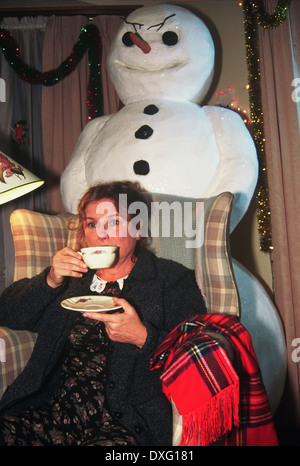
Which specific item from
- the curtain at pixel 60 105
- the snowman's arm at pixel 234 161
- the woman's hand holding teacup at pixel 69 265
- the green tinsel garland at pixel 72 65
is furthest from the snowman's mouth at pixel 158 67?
the woman's hand holding teacup at pixel 69 265

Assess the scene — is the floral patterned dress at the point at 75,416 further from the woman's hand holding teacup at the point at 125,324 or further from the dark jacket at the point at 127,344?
the woman's hand holding teacup at the point at 125,324

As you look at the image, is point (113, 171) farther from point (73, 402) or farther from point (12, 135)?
point (12, 135)

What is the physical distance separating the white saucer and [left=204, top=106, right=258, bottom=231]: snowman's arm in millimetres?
722

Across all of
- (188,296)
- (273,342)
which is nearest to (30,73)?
(188,296)

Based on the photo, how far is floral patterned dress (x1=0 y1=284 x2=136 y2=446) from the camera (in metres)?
1.06

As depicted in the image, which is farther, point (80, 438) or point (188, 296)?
point (188, 296)

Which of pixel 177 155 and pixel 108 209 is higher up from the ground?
pixel 177 155

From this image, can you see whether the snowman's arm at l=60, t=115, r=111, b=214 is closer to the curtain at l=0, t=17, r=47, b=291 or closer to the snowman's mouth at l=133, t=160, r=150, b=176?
the snowman's mouth at l=133, t=160, r=150, b=176

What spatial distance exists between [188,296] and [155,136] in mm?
764

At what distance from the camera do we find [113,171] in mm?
1740

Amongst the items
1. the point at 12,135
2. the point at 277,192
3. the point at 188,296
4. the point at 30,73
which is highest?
the point at 30,73

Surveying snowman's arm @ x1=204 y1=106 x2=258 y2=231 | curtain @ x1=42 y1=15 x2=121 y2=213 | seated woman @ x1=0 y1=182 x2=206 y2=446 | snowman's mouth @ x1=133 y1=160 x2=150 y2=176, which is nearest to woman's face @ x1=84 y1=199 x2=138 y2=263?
seated woman @ x1=0 y1=182 x2=206 y2=446

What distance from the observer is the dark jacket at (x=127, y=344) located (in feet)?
3.50

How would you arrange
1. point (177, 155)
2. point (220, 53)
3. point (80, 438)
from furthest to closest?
point (220, 53) < point (177, 155) < point (80, 438)
